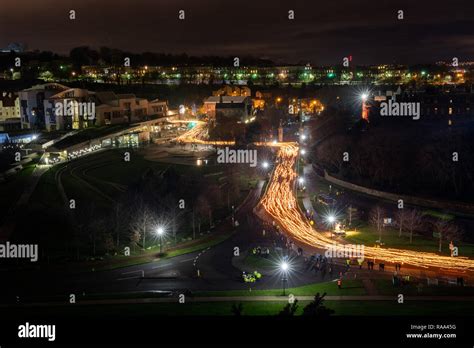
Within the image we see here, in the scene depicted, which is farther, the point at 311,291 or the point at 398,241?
the point at 398,241

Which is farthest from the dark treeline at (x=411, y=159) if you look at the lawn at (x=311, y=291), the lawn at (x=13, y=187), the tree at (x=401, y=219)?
the lawn at (x=13, y=187)

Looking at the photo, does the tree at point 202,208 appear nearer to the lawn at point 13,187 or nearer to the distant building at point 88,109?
the lawn at point 13,187

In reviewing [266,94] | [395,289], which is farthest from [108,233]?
[266,94]

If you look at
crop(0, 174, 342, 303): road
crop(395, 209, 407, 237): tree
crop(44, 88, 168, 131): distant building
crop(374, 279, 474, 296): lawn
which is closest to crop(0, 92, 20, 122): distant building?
crop(44, 88, 168, 131): distant building

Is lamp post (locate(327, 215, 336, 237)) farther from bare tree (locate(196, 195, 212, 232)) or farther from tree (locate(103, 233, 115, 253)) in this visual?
tree (locate(103, 233, 115, 253))

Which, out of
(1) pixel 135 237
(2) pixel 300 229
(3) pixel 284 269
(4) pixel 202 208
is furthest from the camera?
(4) pixel 202 208

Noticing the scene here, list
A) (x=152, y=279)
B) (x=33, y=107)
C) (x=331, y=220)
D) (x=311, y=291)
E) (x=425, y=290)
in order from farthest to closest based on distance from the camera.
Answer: (x=33, y=107) → (x=331, y=220) → (x=152, y=279) → (x=311, y=291) → (x=425, y=290)

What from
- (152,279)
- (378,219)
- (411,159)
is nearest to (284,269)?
(152,279)

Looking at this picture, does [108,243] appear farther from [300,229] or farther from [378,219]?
[378,219]
